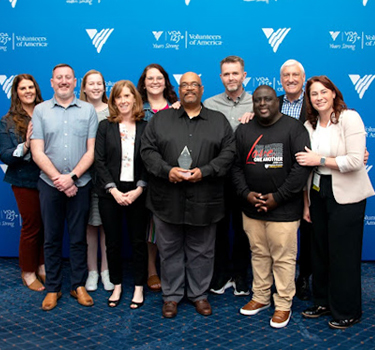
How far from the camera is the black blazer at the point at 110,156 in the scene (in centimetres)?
320

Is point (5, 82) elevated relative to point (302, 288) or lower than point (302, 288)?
elevated

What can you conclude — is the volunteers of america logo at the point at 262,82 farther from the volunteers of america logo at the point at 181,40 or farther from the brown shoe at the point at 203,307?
the brown shoe at the point at 203,307

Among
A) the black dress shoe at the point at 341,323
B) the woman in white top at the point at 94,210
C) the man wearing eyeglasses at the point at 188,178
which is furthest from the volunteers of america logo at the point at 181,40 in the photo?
the black dress shoe at the point at 341,323

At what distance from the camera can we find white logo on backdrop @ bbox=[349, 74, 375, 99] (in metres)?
4.14

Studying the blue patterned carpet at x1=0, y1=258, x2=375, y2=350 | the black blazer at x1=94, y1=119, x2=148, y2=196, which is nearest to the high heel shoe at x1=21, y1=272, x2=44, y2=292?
the blue patterned carpet at x1=0, y1=258, x2=375, y2=350

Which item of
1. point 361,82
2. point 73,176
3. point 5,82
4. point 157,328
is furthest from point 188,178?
point 5,82

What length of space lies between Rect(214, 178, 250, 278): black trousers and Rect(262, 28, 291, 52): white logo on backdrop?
5.11ft

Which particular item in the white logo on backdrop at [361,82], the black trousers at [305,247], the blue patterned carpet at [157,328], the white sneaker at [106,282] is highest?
the white logo on backdrop at [361,82]

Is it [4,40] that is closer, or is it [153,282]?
[153,282]

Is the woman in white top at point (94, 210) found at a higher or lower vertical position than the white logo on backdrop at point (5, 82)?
lower

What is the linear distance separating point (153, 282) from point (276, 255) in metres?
1.16

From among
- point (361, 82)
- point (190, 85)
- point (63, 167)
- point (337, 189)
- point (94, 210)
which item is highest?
point (361, 82)

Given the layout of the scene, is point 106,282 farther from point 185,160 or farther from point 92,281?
point 185,160

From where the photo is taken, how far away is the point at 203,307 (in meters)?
3.18
